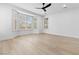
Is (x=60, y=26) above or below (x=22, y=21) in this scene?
below

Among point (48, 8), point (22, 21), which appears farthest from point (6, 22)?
point (48, 8)

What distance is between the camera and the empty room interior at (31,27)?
211cm

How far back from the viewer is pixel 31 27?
2.41 meters

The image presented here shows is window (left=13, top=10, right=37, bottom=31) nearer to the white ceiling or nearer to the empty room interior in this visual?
the empty room interior

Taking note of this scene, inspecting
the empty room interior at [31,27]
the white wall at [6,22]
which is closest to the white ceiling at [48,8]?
the empty room interior at [31,27]

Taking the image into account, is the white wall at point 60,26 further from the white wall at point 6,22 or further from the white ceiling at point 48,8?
the white wall at point 6,22

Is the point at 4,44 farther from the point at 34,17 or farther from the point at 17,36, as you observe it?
the point at 34,17

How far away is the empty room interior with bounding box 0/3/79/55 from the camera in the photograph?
6.91ft

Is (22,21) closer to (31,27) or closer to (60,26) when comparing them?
(31,27)

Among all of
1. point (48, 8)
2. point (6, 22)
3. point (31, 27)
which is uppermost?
point (48, 8)

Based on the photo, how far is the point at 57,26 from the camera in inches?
101

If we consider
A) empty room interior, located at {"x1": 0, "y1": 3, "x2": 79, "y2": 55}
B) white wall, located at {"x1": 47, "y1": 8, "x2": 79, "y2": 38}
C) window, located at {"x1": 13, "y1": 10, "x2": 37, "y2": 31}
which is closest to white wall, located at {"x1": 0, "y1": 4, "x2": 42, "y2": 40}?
empty room interior, located at {"x1": 0, "y1": 3, "x2": 79, "y2": 55}

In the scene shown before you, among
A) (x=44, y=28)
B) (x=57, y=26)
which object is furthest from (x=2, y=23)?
(x=57, y=26)

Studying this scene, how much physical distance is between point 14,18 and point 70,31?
1.55 m
